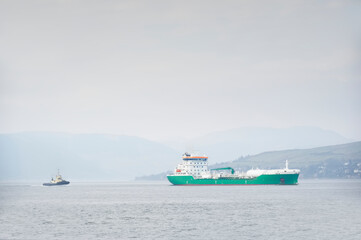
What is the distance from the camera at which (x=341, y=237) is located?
61.2 meters

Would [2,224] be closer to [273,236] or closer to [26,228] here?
[26,228]

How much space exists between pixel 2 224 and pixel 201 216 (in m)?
28.2

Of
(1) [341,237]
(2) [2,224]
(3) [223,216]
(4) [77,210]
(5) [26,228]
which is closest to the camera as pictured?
(1) [341,237]

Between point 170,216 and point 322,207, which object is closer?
point 170,216

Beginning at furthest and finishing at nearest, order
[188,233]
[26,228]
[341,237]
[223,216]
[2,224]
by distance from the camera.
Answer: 1. [223,216]
2. [2,224]
3. [26,228]
4. [188,233]
5. [341,237]

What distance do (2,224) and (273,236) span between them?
36.7 meters

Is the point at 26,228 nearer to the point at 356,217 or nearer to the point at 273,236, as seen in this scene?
the point at 273,236

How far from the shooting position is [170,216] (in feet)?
279

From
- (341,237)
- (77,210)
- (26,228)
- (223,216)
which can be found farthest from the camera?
(77,210)

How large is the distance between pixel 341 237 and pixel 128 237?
23073 millimetres

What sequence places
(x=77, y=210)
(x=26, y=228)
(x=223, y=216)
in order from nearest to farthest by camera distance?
(x=26, y=228), (x=223, y=216), (x=77, y=210)

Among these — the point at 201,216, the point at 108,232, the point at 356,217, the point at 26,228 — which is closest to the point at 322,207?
the point at 356,217

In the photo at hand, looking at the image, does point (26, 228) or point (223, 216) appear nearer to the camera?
point (26, 228)

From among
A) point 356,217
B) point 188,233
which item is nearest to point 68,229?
point 188,233
